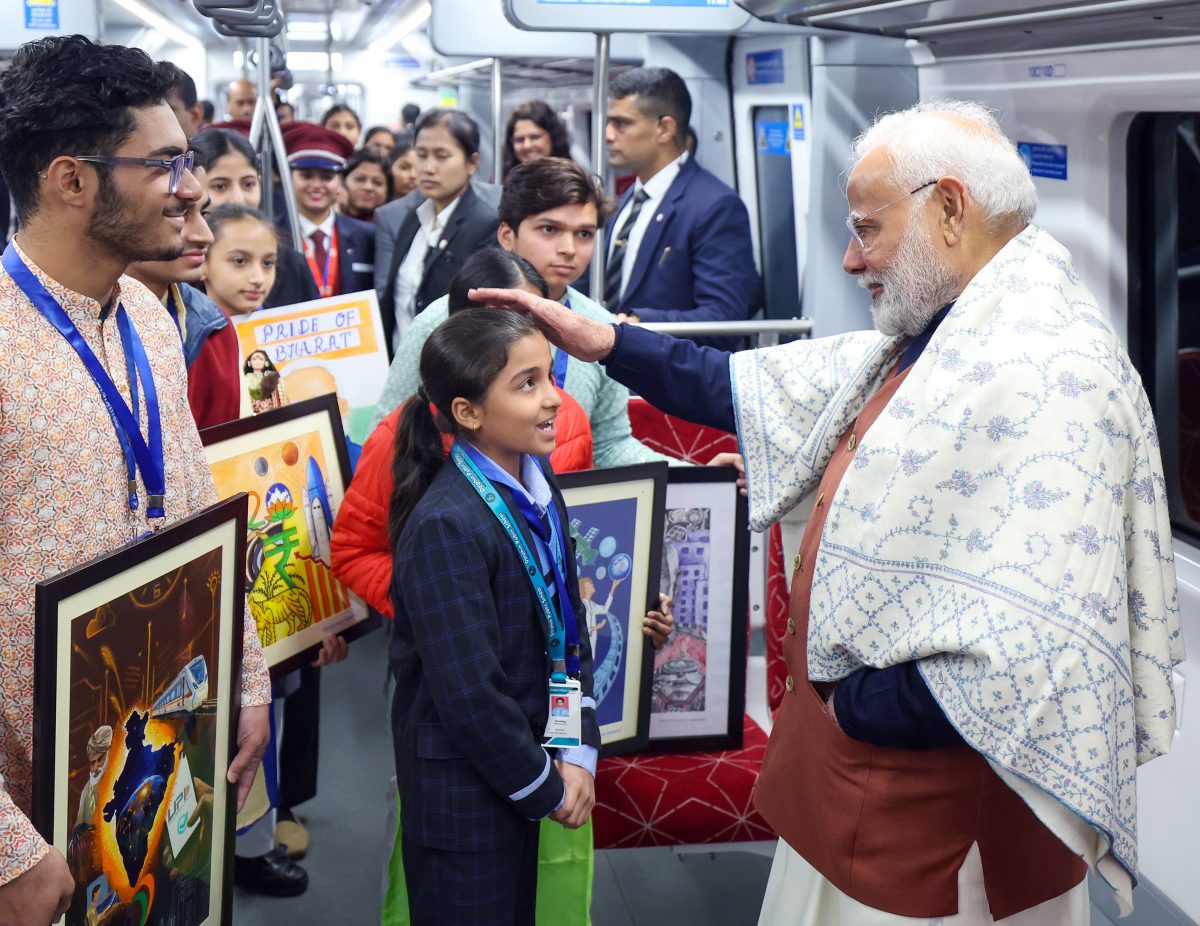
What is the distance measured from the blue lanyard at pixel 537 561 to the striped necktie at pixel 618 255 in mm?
3122

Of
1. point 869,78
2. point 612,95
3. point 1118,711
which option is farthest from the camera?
point 612,95

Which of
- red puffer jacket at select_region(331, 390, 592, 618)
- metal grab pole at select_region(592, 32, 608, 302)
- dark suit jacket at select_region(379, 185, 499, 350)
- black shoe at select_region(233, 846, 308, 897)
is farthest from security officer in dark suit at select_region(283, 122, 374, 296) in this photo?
red puffer jacket at select_region(331, 390, 592, 618)

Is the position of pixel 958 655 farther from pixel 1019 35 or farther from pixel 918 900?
pixel 1019 35

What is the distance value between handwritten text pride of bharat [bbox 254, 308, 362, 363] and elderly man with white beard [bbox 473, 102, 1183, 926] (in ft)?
6.29

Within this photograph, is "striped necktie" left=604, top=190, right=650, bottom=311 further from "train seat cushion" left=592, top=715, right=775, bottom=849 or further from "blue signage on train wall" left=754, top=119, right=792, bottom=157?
"train seat cushion" left=592, top=715, right=775, bottom=849

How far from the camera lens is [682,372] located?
2.63 meters

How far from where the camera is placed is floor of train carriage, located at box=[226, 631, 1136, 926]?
3494 mm

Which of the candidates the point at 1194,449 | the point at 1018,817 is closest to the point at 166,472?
the point at 1018,817

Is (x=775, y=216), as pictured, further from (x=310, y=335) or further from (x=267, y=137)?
(x=310, y=335)

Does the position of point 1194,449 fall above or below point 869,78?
below

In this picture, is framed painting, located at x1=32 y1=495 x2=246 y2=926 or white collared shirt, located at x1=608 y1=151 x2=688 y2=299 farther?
white collared shirt, located at x1=608 y1=151 x2=688 y2=299

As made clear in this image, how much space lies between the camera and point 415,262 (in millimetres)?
5473

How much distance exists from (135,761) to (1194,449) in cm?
254

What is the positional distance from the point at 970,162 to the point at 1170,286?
1.39 meters
